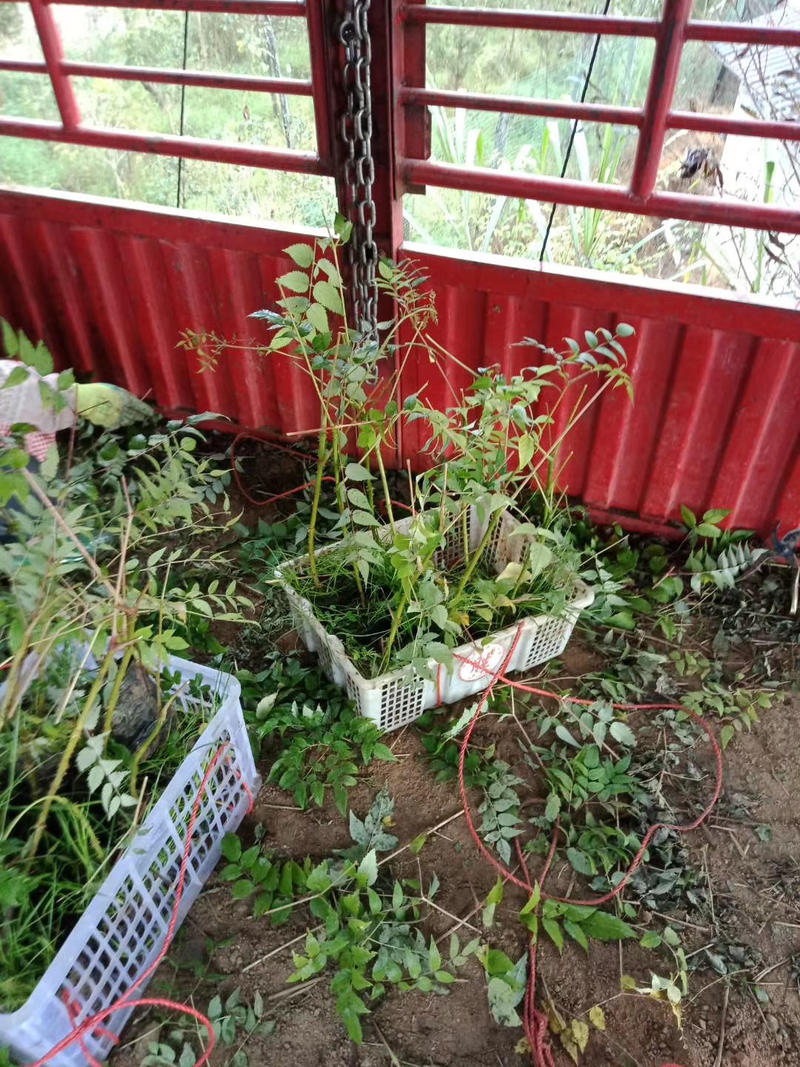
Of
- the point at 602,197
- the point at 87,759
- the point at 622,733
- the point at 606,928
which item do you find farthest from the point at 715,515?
the point at 87,759

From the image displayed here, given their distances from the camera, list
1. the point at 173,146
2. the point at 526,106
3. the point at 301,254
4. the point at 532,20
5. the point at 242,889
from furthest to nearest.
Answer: the point at 173,146
the point at 526,106
the point at 532,20
the point at 242,889
the point at 301,254

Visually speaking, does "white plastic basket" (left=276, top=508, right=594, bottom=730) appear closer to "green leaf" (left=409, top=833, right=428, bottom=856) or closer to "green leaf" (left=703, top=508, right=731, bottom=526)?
"green leaf" (left=409, top=833, right=428, bottom=856)

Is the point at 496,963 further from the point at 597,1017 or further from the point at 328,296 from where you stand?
the point at 328,296

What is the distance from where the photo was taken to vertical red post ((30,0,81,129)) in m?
2.67

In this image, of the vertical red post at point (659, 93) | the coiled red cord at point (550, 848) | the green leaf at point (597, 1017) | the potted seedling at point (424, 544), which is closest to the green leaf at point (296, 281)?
the potted seedling at point (424, 544)

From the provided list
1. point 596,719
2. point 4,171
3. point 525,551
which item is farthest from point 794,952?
point 4,171

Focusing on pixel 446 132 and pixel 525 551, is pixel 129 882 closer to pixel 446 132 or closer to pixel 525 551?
pixel 525 551

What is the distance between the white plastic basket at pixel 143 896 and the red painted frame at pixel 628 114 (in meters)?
1.76

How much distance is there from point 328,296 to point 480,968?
5.39ft

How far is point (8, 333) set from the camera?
1158mm

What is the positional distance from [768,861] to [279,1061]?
137 centimetres

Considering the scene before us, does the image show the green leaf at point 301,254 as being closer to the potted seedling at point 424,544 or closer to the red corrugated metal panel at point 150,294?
the potted seedling at point 424,544

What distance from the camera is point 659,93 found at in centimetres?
207

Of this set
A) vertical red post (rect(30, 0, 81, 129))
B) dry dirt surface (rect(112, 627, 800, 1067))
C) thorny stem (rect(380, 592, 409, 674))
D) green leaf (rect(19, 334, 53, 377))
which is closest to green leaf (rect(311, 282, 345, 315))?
green leaf (rect(19, 334, 53, 377))
